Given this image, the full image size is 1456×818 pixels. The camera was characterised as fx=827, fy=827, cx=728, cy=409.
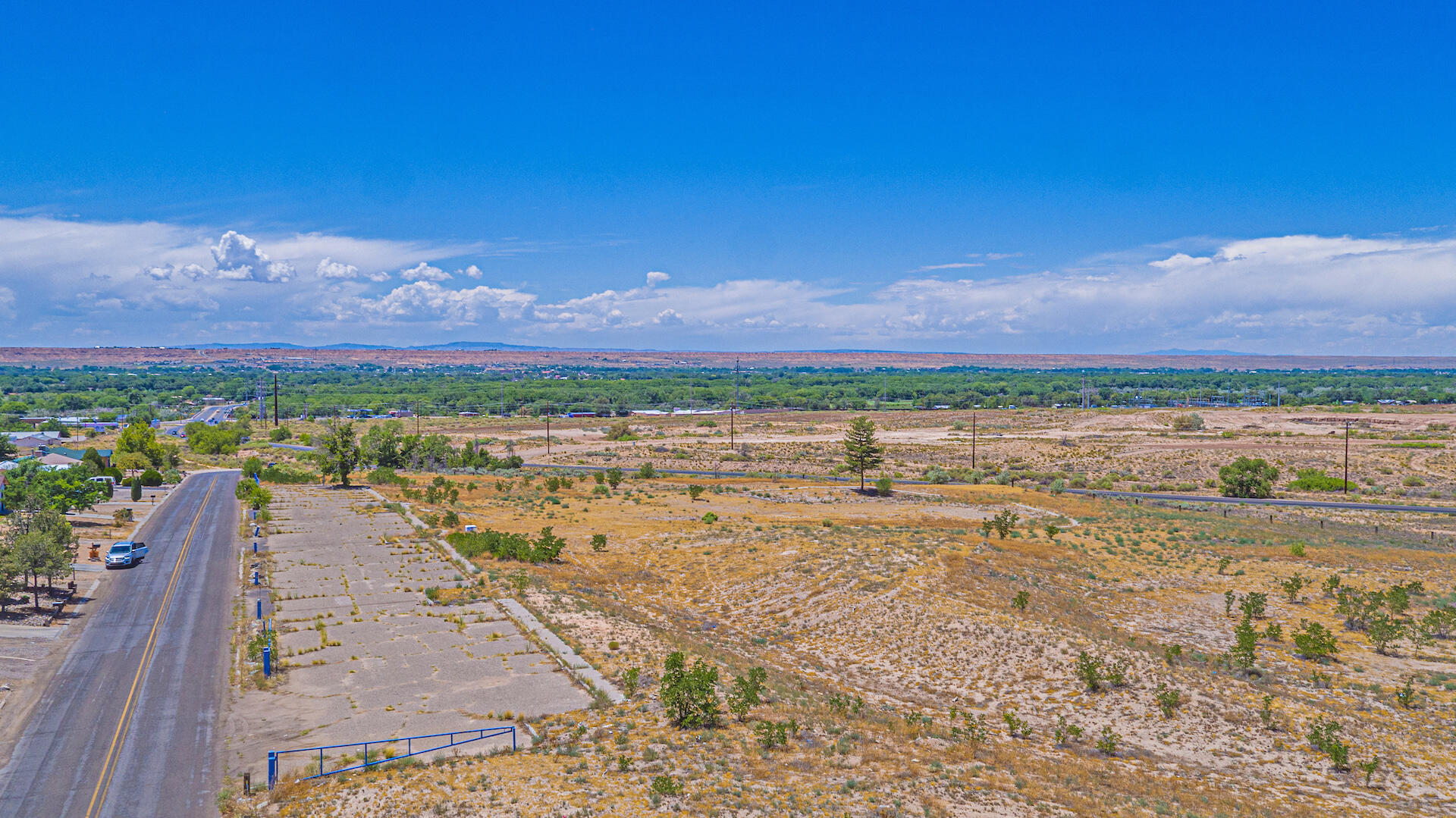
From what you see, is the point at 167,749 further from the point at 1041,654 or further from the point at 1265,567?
the point at 1265,567

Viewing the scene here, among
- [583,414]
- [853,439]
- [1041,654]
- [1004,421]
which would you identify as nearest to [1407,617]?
[1041,654]

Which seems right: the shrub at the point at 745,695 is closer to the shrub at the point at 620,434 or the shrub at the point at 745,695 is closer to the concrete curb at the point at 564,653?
the concrete curb at the point at 564,653

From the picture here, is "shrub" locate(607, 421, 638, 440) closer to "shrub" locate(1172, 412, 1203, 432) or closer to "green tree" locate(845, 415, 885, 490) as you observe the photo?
"green tree" locate(845, 415, 885, 490)

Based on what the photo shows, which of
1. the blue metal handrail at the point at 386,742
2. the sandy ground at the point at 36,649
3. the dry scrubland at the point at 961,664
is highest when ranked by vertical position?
the blue metal handrail at the point at 386,742

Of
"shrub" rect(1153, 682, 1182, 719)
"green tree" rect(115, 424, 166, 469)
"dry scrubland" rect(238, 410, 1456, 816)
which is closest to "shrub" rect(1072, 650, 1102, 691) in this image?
"dry scrubland" rect(238, 410, 1456, 816)

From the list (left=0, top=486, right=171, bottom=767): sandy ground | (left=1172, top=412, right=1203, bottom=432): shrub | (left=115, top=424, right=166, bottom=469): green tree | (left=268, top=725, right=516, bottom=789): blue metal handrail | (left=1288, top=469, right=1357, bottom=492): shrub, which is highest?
(left=115, top=424, right=166, bottom=469): green tree

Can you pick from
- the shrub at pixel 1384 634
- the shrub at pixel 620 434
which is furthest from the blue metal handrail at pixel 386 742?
the shrub at pixel 620 434

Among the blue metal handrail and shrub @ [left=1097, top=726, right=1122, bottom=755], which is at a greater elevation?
the blue metal handrail
